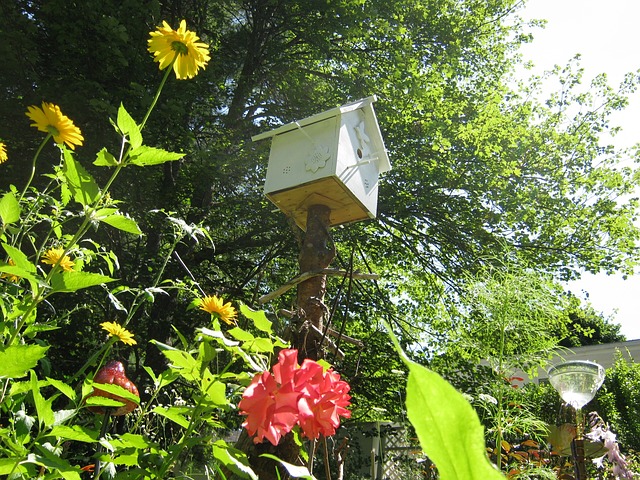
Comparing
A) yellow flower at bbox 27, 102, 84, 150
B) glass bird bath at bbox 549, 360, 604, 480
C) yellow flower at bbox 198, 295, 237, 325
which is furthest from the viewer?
glass bird bath at bbox 549, 360, 604, 480

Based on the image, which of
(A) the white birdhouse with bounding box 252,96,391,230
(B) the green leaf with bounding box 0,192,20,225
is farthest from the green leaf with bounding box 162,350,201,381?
(A) the white birdhouse with bounding box 252,96,391,230

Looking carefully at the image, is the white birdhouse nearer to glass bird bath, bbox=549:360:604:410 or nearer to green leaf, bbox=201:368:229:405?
glass bird bath, bbox=549:360:604:410

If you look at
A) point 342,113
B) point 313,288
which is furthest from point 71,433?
point 342,113

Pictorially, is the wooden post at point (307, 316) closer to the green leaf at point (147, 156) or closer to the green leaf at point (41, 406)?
the green leaf at point (41, 406)

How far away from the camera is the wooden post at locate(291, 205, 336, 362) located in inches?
70.3

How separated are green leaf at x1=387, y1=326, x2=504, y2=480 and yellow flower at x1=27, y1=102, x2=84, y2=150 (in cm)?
116

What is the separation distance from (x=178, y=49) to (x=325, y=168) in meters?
1.50

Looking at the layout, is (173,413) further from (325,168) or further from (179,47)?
(325,168)

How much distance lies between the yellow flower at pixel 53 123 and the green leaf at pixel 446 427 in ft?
3.79

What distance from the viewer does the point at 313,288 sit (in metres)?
2.15

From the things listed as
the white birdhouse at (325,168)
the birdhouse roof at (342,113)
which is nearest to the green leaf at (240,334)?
the white birdhouse at (325,168)

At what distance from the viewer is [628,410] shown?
8.94 m

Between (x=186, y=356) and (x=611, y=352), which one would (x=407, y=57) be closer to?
(x=186, y=356)

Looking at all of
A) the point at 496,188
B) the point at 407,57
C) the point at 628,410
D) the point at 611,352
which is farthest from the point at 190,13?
the point at 611,352
